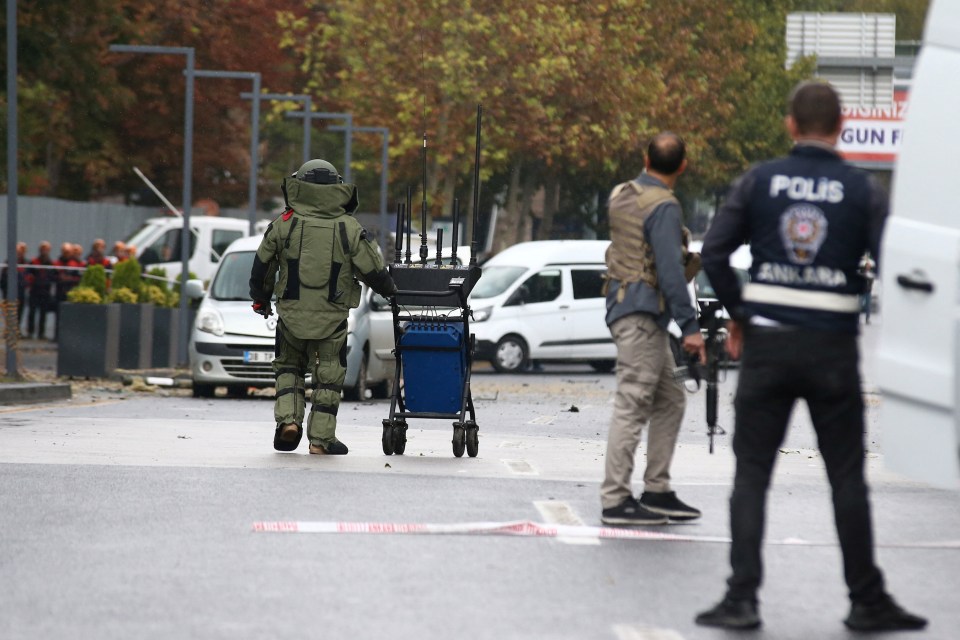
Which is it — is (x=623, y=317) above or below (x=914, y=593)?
above

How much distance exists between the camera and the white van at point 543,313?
1188 inches

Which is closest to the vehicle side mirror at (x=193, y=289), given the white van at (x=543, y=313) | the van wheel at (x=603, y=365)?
the white van at (x=543, y=313)

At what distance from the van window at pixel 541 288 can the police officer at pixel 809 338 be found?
Answer: 924 inches

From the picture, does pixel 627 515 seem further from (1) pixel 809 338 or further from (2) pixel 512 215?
(2) pixel 512 215

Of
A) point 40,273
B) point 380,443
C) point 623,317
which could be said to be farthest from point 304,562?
point 40,273

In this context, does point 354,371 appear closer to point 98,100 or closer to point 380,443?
point 380,443

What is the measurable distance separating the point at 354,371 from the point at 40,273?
13.4 meters

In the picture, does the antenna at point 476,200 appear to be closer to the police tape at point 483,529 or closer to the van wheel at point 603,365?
the police tape at point 483,529

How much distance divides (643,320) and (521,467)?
3349 millimetres

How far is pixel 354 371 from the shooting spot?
2108 centimetres

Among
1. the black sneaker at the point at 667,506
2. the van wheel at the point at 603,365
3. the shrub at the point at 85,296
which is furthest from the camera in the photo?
the van wheel at the point at 603,365

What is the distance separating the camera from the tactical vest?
9414 mm

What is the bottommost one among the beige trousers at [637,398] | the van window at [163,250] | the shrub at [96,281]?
the van window at [163,250]

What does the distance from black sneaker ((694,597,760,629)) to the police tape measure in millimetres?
2156
